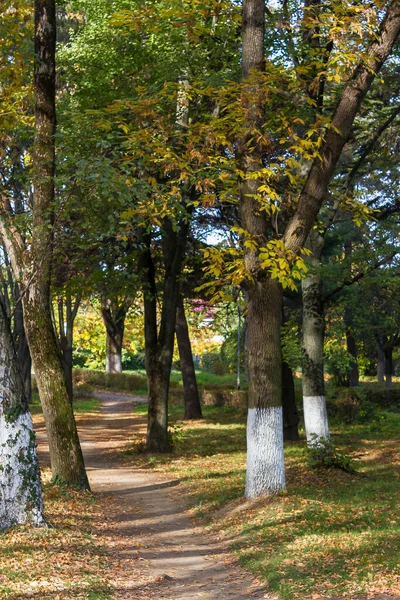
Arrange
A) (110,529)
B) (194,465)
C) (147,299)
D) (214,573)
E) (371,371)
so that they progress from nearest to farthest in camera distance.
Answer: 1. (214,573)
2. (110,529)
3. (194,465)
4. (147,299)
5. (371,371)

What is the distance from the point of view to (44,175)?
39.6 feet

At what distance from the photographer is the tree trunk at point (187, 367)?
26.2m

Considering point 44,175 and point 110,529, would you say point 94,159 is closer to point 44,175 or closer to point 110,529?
point 44,175

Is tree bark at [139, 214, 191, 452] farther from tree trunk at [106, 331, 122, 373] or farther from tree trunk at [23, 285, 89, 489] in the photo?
tree trunk at [106, 331, 122, 373]

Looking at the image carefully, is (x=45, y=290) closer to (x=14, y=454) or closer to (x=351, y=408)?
(x=14, y=454)

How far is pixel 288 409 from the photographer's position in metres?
20.5

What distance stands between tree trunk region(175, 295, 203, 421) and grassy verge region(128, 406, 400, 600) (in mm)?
8077

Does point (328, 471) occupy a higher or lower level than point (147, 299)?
lower

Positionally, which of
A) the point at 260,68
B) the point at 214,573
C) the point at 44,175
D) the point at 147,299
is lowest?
the point at 214,573

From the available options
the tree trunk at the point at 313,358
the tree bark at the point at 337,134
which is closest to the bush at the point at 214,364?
the tree trunk at the point at 313,358

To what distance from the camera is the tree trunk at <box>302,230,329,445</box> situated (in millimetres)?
14305

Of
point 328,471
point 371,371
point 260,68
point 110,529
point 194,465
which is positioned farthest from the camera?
point 371,371

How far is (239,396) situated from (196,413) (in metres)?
3.99

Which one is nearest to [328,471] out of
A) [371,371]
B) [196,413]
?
[196,413]
